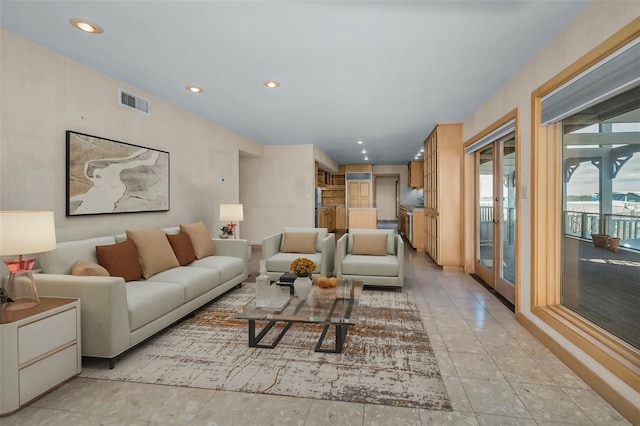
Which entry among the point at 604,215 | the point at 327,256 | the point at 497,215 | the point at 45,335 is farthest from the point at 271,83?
the point at 497,215

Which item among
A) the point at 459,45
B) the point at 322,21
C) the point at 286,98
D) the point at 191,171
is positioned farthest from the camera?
the point at 191,171

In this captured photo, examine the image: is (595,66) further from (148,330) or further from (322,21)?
(148,330)

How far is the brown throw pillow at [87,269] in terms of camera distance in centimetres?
255

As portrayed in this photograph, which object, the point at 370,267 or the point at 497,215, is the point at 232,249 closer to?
the point at 370,267

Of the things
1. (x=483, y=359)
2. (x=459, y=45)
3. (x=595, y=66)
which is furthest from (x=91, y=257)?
(x=595, y=66)

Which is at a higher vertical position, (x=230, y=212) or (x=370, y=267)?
(x=230, y=212)

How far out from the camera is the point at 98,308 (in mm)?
2303

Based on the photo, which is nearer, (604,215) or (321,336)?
(604,215)

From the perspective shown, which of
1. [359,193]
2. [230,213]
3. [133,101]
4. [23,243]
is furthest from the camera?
[359,193]

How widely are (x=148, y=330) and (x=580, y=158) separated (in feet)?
12.3

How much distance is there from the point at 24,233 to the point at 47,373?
0.89 m

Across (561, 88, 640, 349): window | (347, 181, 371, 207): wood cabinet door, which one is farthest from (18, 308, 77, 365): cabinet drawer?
(347, 181, 371, 207): wood cabinet door

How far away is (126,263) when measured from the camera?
303 centimetres

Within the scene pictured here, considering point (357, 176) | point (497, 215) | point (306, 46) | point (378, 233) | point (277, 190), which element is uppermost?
point (306, 46)
